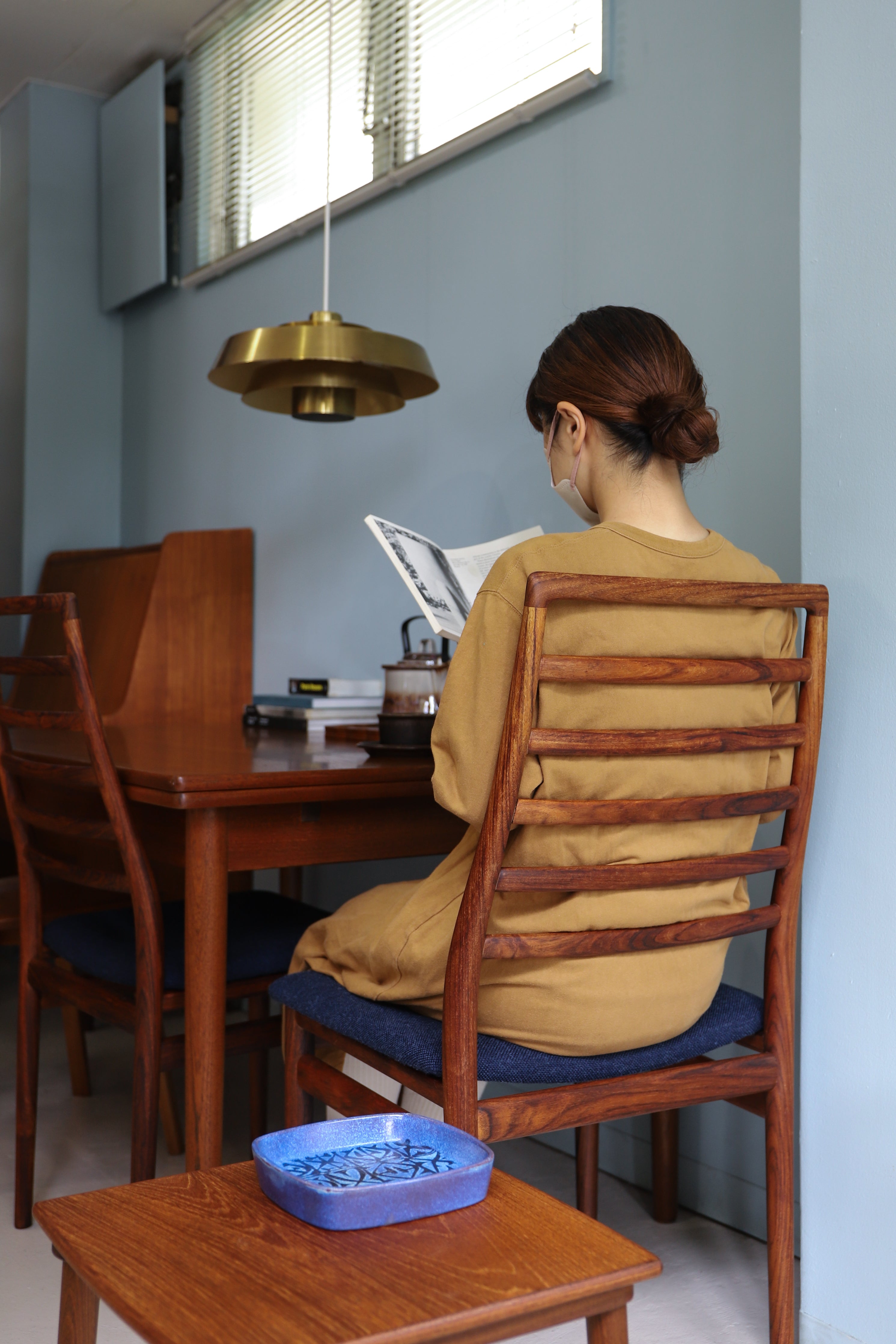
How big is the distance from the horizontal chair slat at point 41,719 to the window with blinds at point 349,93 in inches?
58.3

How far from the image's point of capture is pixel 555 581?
105cm

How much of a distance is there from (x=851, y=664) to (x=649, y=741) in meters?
0.38

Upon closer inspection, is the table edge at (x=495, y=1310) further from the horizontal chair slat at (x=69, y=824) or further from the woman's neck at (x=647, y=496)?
the horizontal chair slat at (x=69, y=824)

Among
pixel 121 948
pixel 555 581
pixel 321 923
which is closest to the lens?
pixel 555 581

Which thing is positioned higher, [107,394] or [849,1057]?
[107,394]

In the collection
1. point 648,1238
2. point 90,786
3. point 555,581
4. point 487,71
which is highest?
point 487,71

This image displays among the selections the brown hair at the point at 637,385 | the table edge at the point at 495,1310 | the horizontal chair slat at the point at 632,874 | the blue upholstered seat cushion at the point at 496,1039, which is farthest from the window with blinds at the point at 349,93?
the table edge at the point at 495,1310

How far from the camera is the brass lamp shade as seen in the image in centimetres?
191

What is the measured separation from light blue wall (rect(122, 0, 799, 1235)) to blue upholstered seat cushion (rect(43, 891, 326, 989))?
28.2 inches

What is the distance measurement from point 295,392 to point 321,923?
1180 millimetres

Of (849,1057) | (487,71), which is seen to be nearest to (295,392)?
(487,71)

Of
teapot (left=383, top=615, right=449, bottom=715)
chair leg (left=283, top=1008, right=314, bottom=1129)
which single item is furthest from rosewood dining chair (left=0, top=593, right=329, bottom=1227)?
teapot (left=383, top=615, right=449, bottom=715)

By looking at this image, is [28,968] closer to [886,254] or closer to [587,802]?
[587,802]

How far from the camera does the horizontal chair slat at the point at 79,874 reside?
1.62 meters
